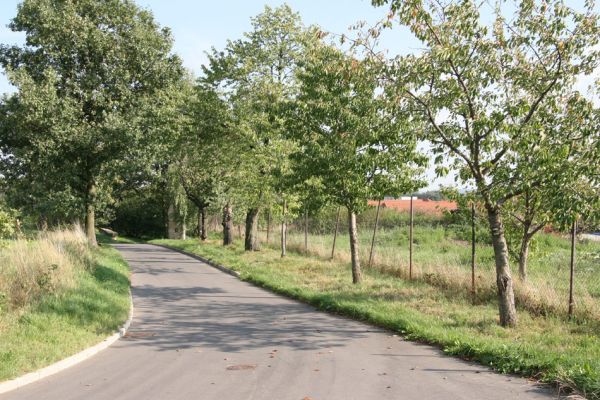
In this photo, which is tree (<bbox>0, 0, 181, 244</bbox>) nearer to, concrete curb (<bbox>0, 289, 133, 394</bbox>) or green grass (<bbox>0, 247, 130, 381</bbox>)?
green grass (<bbox>0, 247, 130, 381</bbox>)

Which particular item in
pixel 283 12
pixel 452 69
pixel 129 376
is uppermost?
pixel 283 12

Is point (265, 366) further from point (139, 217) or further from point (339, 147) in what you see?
point (139, 217)

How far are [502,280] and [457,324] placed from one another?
1155mm

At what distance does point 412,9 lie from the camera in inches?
383

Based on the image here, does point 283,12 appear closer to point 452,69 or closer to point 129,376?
point 452,69

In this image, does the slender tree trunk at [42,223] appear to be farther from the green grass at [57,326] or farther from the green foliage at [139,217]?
the green foliage at [139,217]

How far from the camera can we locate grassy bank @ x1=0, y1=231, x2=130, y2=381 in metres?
8.12

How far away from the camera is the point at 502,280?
10.2 m

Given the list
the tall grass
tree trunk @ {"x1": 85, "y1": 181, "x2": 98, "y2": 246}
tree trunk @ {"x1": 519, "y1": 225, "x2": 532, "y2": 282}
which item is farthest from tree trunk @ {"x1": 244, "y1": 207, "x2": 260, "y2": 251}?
tree trunk @ {"x1": 519, "y1": 225, "x2": 532, "y2": 282}

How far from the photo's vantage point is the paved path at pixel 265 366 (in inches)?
261

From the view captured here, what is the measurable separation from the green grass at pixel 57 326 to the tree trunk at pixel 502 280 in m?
7.09

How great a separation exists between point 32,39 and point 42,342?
20.9 meters

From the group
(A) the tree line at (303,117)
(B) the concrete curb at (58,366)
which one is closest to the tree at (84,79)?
(A) the tree line at (303,117)

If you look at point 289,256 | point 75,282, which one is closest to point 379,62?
point 75,282
